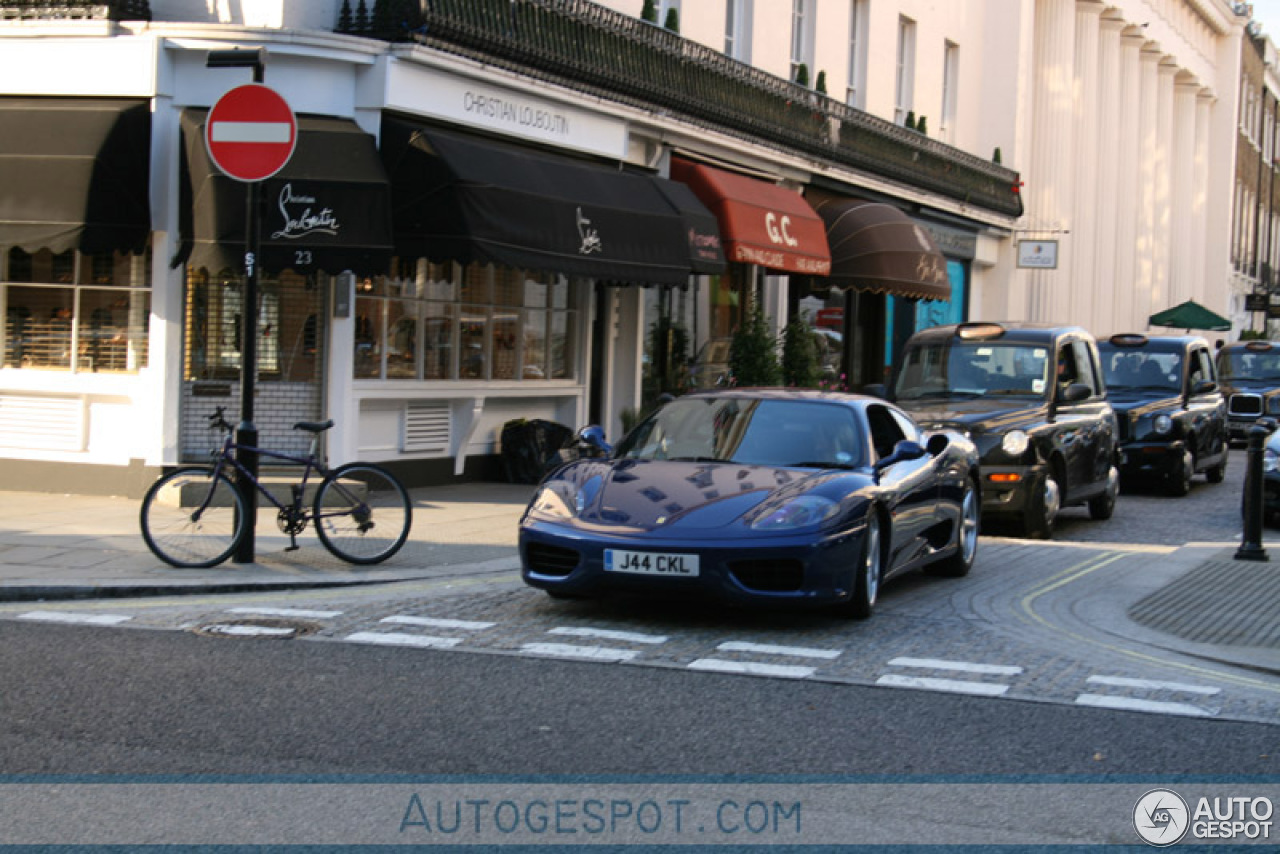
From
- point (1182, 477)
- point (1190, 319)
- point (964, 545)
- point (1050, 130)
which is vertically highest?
point (1050, 130)

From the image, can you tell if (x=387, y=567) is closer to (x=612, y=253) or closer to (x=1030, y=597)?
(x=1030, y=597)

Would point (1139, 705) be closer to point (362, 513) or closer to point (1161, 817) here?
point (1161, 817)

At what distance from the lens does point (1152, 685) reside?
755 cm

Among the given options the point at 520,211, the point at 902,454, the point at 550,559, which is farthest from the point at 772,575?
the point at 520,211

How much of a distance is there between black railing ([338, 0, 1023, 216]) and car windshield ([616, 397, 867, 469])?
21.2ft

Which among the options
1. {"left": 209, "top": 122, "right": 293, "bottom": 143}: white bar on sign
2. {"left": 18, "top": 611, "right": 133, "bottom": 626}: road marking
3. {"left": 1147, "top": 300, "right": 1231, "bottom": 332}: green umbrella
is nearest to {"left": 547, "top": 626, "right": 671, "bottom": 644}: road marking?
{"left": 18, "top": 611, "right": 133, "bottom": 626}: road marking

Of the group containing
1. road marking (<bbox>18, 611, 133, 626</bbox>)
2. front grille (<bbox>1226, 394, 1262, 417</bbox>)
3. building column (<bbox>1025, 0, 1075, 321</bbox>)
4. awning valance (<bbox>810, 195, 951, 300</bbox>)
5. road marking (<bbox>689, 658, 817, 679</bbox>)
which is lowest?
road marking (<bbox>18, 611, 133, 626</bbox>)

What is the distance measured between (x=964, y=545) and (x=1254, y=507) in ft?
8.35

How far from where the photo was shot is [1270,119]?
7494 cm

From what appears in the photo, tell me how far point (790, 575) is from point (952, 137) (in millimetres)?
26789

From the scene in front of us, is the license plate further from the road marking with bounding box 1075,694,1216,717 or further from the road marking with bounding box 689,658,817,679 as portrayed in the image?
the road marking with bounding box 1075,694,1216,717

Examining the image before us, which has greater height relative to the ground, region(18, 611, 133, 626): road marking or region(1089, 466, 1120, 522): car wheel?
region(1089, 466, 1120, 522): car wheel

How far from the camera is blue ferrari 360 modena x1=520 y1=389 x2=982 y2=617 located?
8477mm

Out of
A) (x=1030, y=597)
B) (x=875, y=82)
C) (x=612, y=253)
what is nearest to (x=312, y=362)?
(x=612, y=253)
